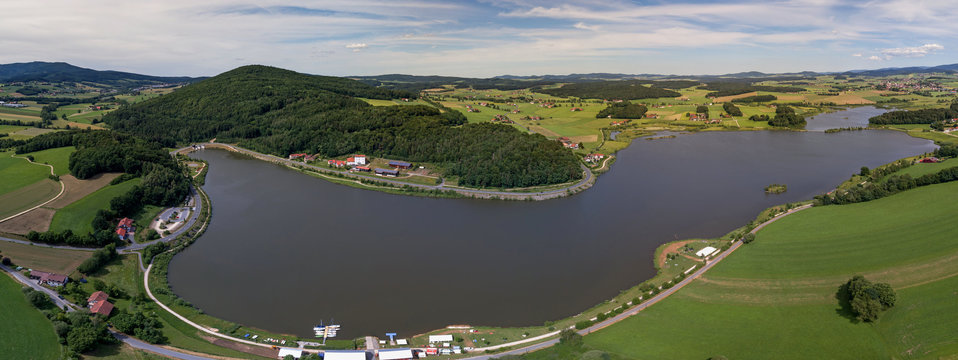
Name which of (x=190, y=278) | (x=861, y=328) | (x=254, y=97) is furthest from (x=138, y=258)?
(x=254, y=97)

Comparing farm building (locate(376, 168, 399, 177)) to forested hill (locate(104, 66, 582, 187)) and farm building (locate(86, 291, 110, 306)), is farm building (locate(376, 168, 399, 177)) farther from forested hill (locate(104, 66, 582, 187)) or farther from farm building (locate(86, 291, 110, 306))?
farm building (locate(86, 291, 110, 306))

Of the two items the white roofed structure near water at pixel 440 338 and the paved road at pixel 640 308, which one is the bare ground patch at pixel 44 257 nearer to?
the white roofed structure near water at pixel 440 338

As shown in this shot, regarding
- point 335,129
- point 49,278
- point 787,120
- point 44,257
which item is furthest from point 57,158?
point 787,120

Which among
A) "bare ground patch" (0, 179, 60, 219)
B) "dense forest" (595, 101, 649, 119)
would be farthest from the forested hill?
"dense forest" (595, 101, 649, 119)

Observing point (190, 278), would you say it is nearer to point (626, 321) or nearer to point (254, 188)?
point (254, 188)

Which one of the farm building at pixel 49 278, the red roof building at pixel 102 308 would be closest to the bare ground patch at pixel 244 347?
the red roof building at pixel 102 308

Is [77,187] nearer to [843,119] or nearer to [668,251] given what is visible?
[668,251]
